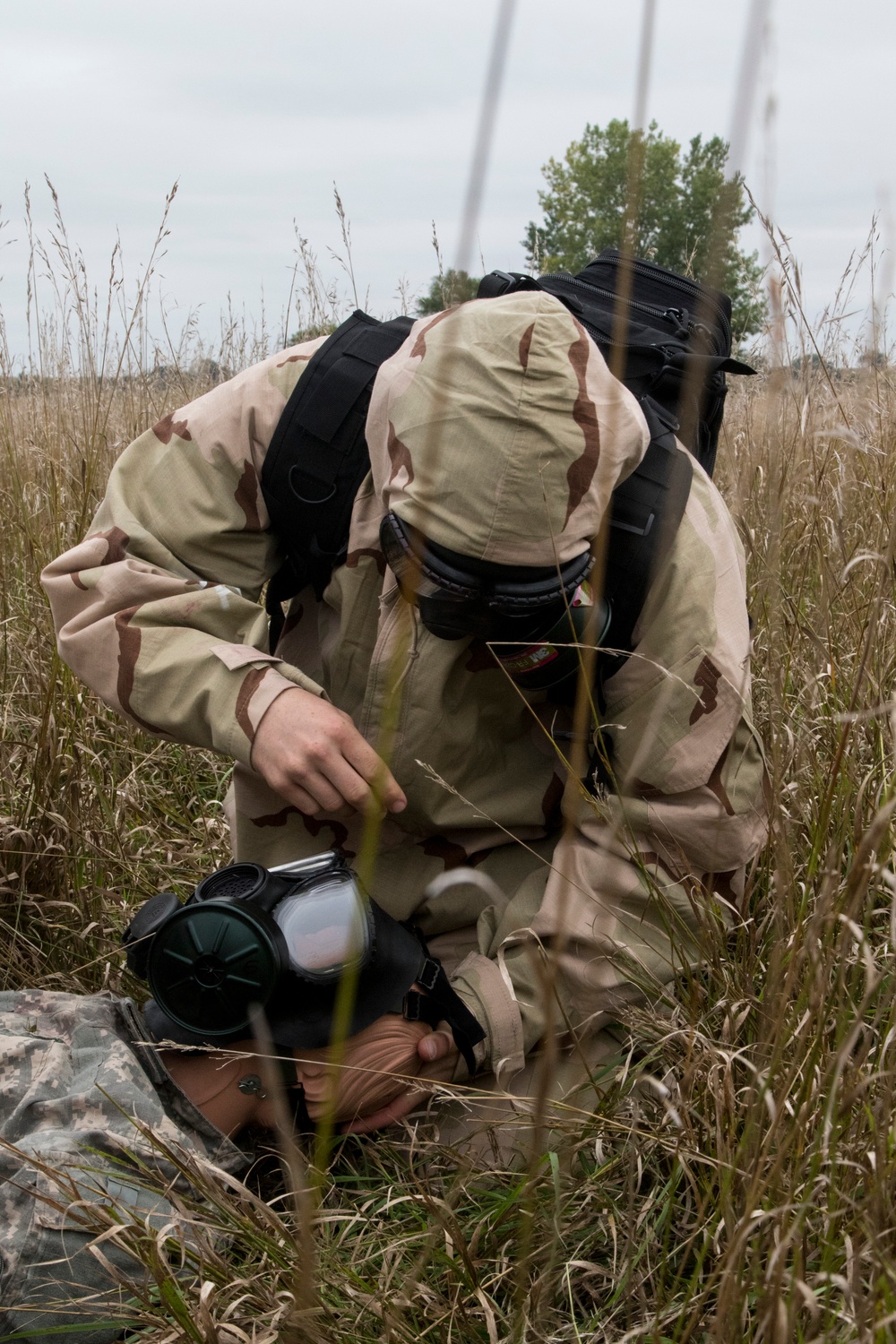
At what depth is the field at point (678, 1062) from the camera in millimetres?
861

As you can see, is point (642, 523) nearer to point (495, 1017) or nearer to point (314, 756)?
point (314, 756)

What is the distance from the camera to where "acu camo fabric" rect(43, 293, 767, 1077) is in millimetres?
1487

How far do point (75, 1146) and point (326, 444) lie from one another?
1093mm

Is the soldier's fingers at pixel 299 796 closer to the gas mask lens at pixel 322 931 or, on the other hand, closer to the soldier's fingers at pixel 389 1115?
the gas mask lens at pixel 322 931

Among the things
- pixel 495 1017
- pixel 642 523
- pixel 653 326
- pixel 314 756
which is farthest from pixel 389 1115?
pixel 653 326

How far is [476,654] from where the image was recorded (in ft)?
6.06

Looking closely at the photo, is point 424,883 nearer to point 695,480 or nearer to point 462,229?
point 695,480

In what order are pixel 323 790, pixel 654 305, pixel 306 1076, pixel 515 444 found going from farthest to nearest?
pixel 654 305
pixel 306 1076
pixel 323 790
pixel 515 444

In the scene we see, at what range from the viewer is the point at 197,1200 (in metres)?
1.43

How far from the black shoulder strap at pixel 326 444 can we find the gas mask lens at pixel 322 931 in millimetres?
604

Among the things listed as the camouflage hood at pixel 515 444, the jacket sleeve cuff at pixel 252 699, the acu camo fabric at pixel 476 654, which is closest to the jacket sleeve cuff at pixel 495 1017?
the acu camo fabric at pixel 476 654

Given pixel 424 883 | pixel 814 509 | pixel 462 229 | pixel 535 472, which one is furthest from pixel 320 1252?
pixel 814 509

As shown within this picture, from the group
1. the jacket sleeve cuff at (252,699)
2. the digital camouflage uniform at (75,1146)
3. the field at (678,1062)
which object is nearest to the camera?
the field at (678,1062)

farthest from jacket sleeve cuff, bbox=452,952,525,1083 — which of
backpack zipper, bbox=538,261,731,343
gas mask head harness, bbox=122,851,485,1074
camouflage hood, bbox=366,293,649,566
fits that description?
backpack zipper, bbox=538,261,731,343
